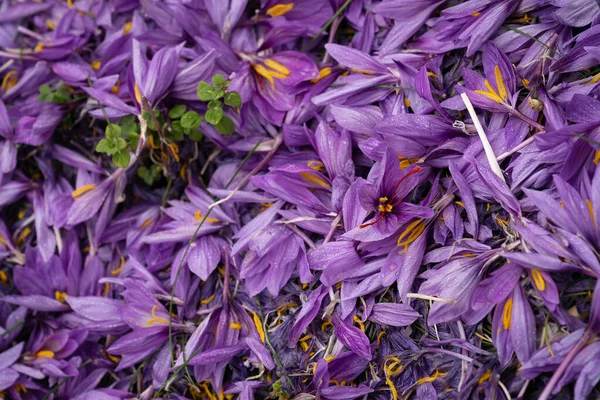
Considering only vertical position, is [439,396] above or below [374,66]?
below

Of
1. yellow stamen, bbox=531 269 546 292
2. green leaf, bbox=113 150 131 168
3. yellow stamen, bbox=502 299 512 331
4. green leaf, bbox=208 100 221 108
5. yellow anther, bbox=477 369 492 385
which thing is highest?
green leaf, bbox=208 100 221 108

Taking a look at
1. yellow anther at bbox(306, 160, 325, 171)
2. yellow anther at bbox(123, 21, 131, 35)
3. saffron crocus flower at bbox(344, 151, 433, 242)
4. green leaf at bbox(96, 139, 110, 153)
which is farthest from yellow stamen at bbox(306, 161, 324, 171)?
yellow anther at bbox(123, 21, 131, 35)

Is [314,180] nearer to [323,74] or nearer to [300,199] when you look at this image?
[300,199]

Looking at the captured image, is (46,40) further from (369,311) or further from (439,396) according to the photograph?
(439,396)

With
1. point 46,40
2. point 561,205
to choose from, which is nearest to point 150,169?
point 46,40

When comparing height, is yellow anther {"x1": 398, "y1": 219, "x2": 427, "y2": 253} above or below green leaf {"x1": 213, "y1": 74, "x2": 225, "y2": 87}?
below

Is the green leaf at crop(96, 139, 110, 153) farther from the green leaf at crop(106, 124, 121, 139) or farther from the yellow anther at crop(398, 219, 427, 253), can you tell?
the yellow anther at crop(398, 219, 427, 253)
